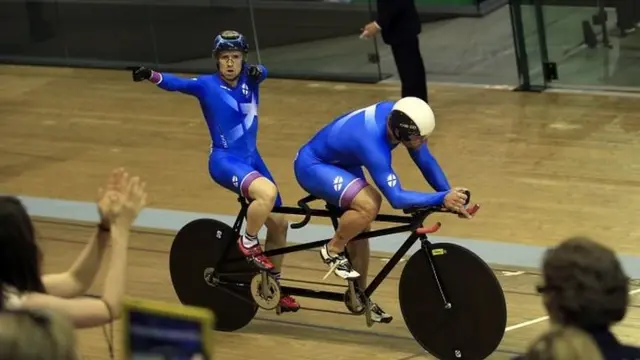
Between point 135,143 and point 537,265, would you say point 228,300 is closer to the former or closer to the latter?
point 537,265

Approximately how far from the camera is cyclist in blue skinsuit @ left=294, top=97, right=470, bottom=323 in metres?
5.38

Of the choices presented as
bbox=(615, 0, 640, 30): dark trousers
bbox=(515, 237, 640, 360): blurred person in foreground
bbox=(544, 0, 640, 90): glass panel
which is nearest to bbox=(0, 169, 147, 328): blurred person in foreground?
bbox=(515, 237, 640, 360): blurred person in foreground

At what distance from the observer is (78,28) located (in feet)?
47.1

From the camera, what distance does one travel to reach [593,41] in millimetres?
11727

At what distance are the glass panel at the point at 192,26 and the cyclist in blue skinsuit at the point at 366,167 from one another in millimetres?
7975

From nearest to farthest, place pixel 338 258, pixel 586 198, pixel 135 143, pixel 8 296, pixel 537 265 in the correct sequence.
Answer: pixel 8 296 < pixel 338 258 < pixel 537 265 < pixel 586 198 < pixel 135 143

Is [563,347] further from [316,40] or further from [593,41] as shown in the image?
[316,40]

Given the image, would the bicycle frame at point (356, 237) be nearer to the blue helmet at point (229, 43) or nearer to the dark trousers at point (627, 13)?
the blue helmet at point (229, 43)

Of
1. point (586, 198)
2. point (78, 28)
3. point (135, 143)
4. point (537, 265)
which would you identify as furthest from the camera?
point (78, 28)

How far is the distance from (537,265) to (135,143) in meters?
4.52

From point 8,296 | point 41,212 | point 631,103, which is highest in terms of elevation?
point 8,296

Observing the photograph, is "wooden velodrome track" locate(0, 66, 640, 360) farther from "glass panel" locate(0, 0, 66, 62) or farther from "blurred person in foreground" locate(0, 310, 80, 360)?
"blurred person in foreground" locate(0, 310, 80, 360)

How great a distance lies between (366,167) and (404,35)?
15.7 feet

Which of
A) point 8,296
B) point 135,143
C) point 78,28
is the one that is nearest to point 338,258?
point 8,296
